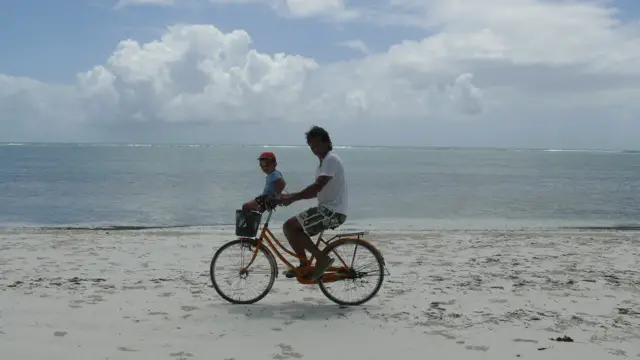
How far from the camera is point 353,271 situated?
23.7ft

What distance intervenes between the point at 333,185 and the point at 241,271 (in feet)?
5.11

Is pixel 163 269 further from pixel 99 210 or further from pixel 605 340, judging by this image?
pixel 99 210

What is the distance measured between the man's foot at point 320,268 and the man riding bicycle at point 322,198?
223 millimetres

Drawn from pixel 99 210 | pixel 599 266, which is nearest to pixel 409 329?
pixel 599 266

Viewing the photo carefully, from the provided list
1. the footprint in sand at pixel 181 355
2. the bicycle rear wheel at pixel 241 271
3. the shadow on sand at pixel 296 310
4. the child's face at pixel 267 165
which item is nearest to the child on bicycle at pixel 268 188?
the child's face at pixel 267 165

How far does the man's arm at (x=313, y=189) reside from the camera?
656cm

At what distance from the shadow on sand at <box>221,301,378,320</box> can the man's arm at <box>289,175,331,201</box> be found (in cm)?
133

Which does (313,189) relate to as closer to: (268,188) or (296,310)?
(268,188)

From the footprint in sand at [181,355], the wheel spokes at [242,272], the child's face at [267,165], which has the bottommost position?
the footprint in sand at [181,355]

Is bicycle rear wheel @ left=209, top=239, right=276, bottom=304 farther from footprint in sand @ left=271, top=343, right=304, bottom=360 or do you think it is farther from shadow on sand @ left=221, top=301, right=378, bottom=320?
footprint in sand @ left=271, top=343, right=304, bottom=360

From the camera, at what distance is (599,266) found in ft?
33.5

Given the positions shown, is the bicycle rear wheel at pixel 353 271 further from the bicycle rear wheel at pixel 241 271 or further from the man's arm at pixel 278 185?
the man's arm at pixel 278 185

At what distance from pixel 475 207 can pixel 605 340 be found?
27.0m

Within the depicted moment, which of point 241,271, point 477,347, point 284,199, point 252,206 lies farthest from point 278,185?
point 477,347
